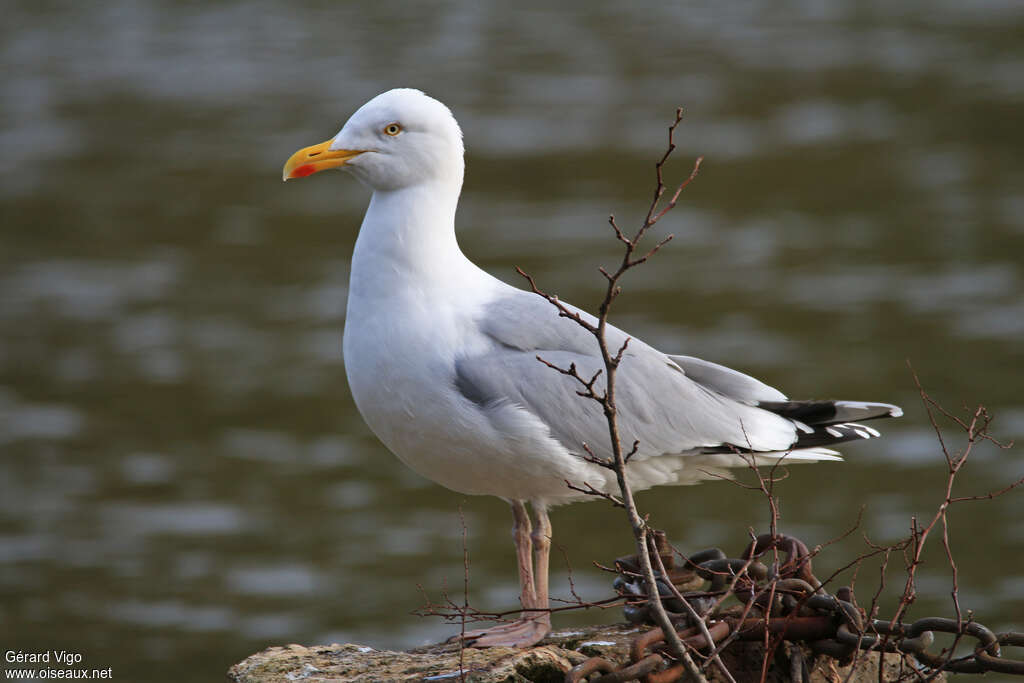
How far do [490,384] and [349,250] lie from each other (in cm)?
1119

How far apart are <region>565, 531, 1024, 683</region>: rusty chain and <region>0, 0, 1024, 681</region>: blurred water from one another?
17.9 feet

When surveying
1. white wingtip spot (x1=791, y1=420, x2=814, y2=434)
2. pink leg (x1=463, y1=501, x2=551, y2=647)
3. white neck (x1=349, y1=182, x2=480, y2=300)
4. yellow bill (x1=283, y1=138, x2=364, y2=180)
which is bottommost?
pink leg (x1=463, y1=501, x2=551, y2=647)

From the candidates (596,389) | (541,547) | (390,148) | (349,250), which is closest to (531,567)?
→ (541,547)

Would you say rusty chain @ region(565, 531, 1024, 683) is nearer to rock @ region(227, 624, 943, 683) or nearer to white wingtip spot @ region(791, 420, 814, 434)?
rock @ region(227, 624, 943, 683)

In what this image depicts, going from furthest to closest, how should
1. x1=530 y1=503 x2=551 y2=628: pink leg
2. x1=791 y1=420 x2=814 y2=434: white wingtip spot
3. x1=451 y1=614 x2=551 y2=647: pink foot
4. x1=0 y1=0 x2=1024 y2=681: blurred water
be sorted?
x1=0 y1=0 x2=1024 y2=681: blurred water < x1=791 y1=420 x2=814 y2=434: white wingtip spot < x1=530 y1=503 x2=551 y2=628: pink leg < x1=451 y1=614 x2=551 y2=647: pink foot

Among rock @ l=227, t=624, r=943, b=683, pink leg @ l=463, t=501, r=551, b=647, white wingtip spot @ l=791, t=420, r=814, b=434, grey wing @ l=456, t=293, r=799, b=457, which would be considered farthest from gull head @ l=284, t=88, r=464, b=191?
rock @ l=227, t=624, r=943, b=683

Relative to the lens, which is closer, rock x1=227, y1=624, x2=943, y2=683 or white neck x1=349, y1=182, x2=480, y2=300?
rock x1=227, y1=624, x2=943, y2=683

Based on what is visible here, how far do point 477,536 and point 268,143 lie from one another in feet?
31.2

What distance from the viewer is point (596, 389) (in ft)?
16.2

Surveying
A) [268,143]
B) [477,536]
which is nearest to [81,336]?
[268,143]

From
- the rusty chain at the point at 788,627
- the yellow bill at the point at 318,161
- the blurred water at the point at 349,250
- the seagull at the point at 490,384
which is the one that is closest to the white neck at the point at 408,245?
the seagull at the point at 490,384

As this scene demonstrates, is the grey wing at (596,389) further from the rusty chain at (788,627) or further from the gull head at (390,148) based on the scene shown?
the rusty chain at (788,627)

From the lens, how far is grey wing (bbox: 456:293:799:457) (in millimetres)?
4590

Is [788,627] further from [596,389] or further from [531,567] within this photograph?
[596,389]
